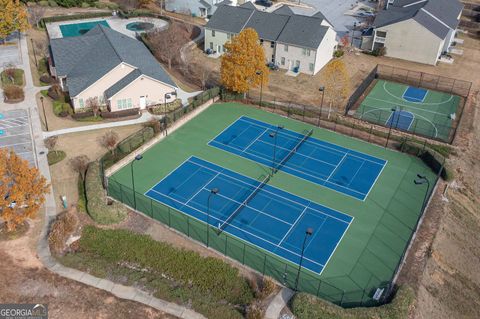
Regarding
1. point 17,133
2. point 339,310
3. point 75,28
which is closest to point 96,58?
point 17,133

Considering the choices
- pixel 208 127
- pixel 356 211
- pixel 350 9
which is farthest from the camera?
pixel 350 9

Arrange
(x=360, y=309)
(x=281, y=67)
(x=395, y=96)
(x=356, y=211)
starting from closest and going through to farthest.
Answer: (x=360, y=309), (x=356, y=211), (x=395, y=96), (x=281, y=67)

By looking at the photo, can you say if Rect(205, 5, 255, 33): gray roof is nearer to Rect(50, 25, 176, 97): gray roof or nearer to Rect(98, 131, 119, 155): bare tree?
Rect(50, 25, 176, 97): gray roof

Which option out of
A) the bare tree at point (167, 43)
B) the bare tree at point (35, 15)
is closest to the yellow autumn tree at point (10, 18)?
the bare tree at point (35, 15)

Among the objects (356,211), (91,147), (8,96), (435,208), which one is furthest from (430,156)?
(8,96)

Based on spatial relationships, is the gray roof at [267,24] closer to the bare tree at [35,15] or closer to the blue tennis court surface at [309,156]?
the blue tennis court surface at [309,156]

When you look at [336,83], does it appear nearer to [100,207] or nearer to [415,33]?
[415,33]

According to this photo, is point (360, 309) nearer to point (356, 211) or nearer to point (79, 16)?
point (356, 211)

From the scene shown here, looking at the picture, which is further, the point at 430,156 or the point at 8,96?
the point at 8,96
